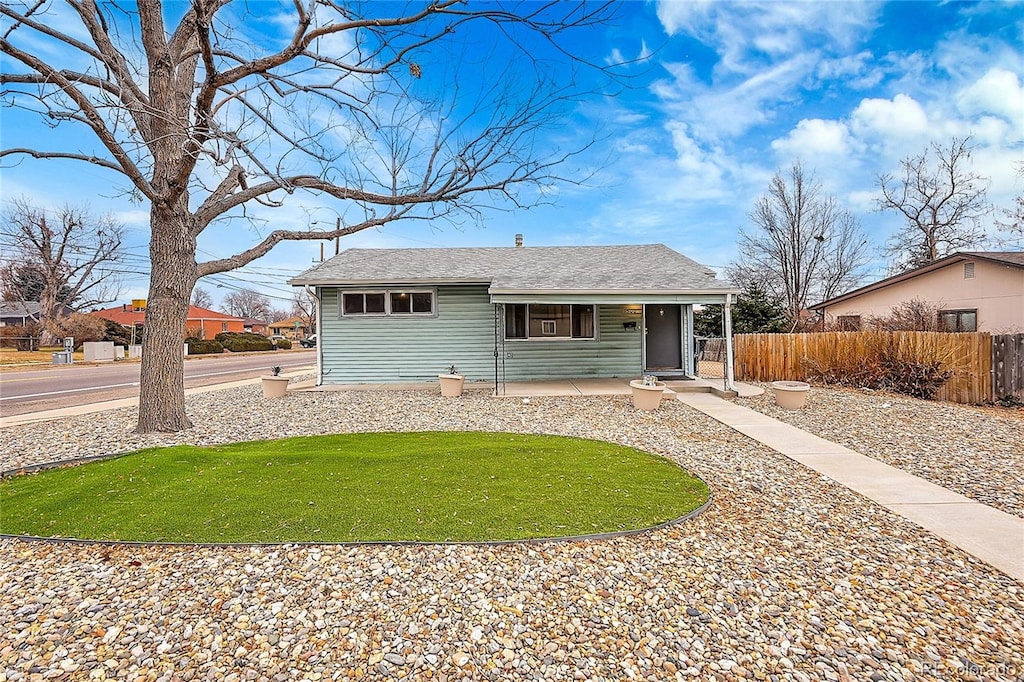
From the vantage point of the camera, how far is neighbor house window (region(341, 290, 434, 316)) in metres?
11.9

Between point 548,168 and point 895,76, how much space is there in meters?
11.2

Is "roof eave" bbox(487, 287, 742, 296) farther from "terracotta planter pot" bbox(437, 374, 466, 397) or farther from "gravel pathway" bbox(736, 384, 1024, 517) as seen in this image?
"gravel pathway" bbox(736, 384, 1024, 517)

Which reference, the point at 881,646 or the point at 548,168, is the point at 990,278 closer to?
the point at 548,168

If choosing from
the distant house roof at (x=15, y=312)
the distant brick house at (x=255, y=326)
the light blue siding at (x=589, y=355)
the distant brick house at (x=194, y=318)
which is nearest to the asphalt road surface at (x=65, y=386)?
the light blue siding at (x=589, y=355)

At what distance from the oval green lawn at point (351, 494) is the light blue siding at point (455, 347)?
20.3 feet

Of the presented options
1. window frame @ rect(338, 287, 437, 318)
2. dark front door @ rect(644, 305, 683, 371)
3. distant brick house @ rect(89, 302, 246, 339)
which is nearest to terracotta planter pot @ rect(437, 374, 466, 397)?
window frame @ rect(338, 287, 437, 318)

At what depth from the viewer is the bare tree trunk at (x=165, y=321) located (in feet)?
22.4

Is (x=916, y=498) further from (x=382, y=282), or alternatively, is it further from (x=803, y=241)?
(x=803, y=241)

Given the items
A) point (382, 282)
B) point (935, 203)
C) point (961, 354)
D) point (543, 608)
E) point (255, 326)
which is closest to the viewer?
point (543, 608)

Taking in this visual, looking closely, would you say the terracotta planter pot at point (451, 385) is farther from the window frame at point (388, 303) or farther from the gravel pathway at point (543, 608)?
the gravel pathway at point (543, 608)

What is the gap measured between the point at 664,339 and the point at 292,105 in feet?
33.6

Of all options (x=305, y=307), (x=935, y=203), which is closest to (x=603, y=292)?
(x=935, y=203)

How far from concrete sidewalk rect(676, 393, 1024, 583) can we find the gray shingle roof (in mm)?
4222

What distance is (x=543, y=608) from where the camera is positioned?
2.61 metres
